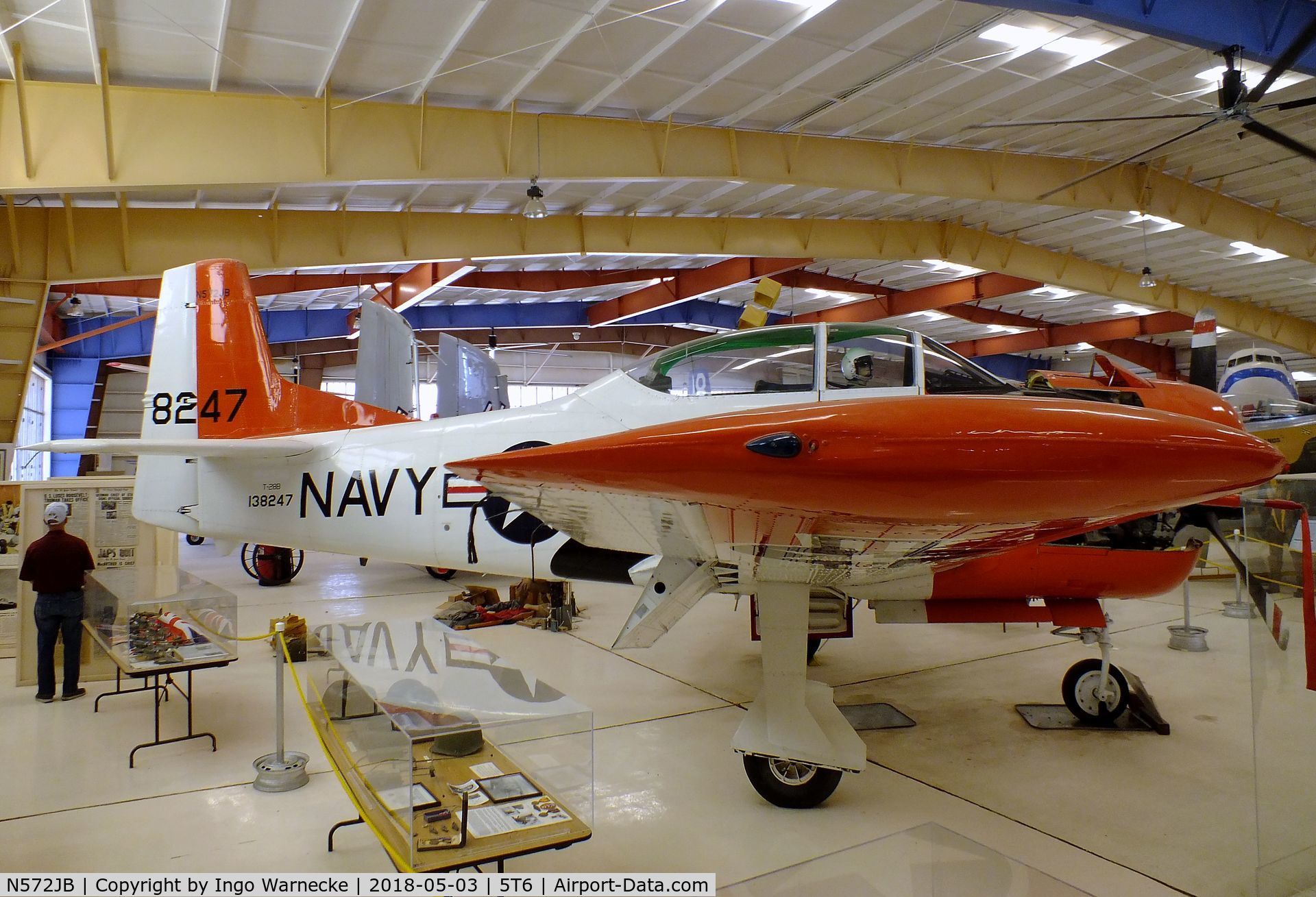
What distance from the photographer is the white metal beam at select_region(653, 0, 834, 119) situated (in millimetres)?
6520

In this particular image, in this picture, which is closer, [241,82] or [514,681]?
[514,681]

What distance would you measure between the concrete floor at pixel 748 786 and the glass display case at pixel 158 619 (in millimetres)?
608

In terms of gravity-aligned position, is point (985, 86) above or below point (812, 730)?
above

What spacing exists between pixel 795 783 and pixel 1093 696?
8.36ft

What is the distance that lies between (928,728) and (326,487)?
4.50 meters

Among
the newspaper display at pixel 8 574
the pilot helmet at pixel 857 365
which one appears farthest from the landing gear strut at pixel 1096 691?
the newspaper display at pixel 8 574

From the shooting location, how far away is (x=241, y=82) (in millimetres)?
7047

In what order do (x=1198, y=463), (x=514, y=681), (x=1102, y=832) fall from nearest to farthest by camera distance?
1. (x=1198, y=463)
2. (x=514, y=681)
3. (x=1102, y=832)

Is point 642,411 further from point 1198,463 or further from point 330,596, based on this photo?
point 330,596

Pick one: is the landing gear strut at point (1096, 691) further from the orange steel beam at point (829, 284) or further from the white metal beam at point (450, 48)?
the orange steel beam at point (829, 284)

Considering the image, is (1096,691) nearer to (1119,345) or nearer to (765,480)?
(765,480)

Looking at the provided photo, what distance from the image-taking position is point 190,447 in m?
Result: 4.96

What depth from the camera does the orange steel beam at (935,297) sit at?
53.2ft

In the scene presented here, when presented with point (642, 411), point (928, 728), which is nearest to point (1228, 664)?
point (928, 728)
